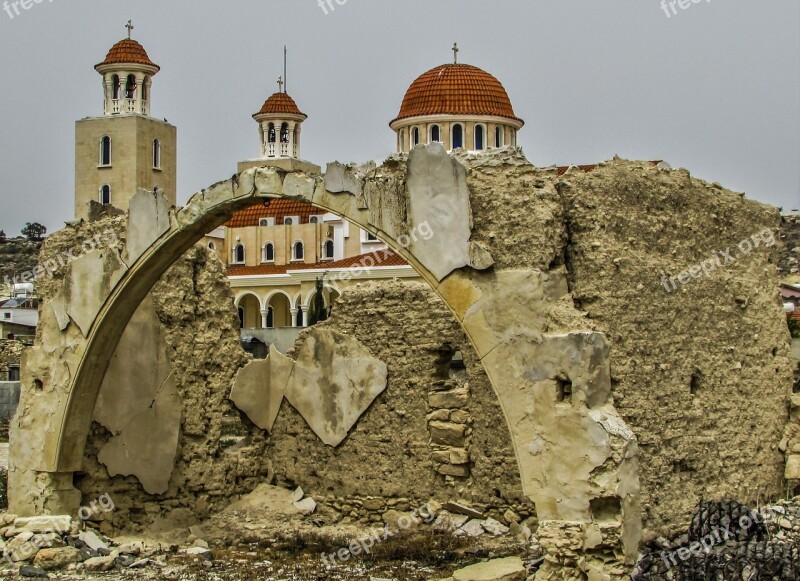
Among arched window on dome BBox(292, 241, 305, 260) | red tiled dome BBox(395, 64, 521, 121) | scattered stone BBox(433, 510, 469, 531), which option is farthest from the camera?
arched window on dome BBox(292, 241, 305, 260)

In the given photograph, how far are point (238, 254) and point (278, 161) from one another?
725cm

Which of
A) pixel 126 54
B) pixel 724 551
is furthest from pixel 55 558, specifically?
pixel 126 54

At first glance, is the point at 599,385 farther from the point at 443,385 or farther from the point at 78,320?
the point at 78,320

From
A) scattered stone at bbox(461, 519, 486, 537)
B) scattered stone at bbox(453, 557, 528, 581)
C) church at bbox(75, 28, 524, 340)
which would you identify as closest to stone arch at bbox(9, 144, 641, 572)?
scattered stone at bbox(453, 557, 528, 581)

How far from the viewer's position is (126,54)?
52812 mm

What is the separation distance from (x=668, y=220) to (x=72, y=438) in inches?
223

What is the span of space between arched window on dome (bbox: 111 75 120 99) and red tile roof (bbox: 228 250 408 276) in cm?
943

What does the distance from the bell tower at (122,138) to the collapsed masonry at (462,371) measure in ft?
132

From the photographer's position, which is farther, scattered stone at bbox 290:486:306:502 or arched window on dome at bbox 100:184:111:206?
arched window on dome at bbox 100:184:111:206

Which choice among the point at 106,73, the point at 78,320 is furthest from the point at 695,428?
the point at 106,73

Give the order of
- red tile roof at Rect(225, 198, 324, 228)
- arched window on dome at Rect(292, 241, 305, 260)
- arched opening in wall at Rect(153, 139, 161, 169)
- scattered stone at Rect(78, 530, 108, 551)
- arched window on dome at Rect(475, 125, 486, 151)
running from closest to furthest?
scattered stone at Rect(78, 530, 108, 551) < arched window on dome at Rect(475, 125, 486, 151) < arched window on dome at Rect(292, 241, 305, 260) < red tile roof at Rect(225, 198, 324, 228) < arched opening in wall at Rect(153, 139, 161, 169)

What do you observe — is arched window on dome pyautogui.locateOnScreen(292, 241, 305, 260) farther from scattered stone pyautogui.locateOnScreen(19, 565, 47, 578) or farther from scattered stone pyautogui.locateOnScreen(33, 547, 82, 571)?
scattered stone pyautogui.locateOnScreen(19, 565, 47, 578)

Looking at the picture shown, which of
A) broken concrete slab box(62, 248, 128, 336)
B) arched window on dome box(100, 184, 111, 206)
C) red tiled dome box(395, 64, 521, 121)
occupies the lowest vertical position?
broken concrete slab box(62, 248, 128, 336)

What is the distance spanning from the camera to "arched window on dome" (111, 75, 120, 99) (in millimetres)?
53625
